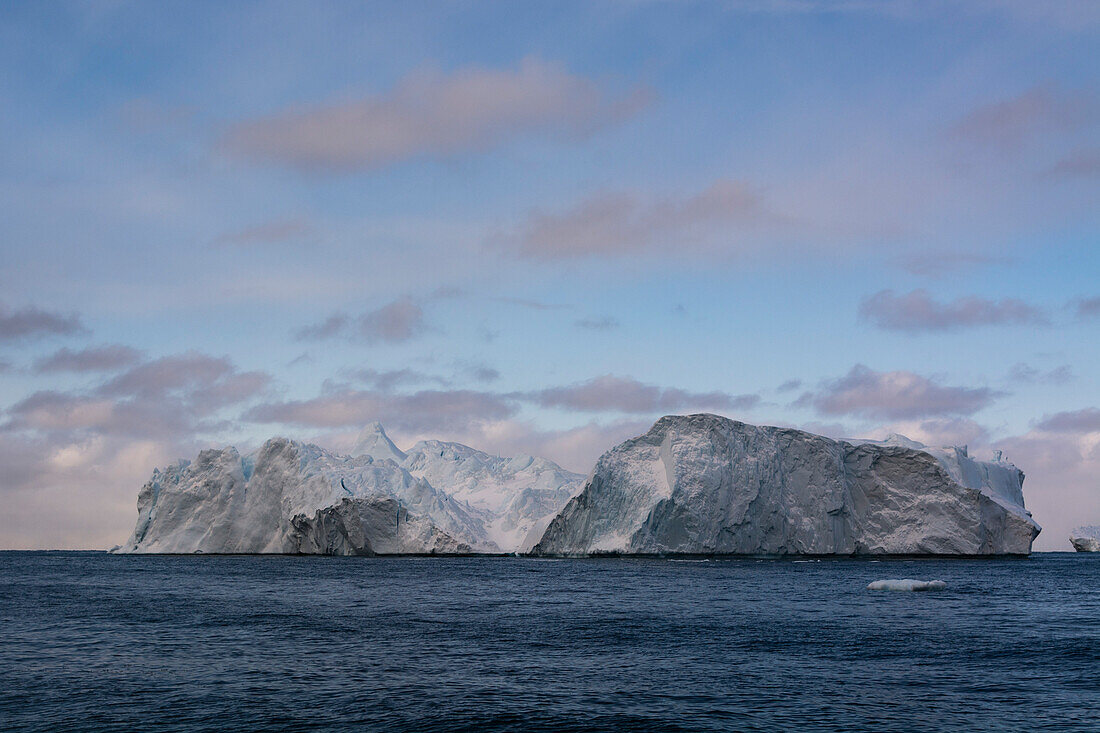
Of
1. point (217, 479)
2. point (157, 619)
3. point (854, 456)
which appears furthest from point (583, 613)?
point (217, 479)

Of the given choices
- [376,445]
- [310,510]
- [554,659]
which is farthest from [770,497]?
[376,445]

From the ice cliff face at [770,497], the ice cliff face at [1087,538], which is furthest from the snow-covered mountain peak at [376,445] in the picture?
the ice cliff face at [1087,538]

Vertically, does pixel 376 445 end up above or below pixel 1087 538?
above

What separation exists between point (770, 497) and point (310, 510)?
37277 mm

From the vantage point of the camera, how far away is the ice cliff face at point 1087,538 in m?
116

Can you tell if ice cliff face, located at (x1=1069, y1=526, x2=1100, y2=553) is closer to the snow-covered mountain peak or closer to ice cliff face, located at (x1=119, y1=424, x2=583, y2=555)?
ice cliff face, located at (x1=119, y1=424, x2=583, y2=555)

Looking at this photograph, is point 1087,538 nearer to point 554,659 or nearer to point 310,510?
point 310,510

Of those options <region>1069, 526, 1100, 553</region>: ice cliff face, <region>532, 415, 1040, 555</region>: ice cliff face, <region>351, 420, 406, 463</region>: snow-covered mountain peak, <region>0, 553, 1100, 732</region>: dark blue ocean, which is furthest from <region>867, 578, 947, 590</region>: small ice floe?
<region>1069, 526, 1100, 553</region>: ice cliff face

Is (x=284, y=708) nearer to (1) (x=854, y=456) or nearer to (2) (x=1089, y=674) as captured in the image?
(2) (x=1089, y=674)

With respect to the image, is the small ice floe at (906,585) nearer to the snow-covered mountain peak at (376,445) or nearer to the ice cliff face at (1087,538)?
the snow-covered mountain peak at (376,445)

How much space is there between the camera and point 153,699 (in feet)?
58.0

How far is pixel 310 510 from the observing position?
254ft

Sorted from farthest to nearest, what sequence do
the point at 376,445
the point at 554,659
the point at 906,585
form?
the point at 376,445 < the point at 906,585 < the point at 554,659

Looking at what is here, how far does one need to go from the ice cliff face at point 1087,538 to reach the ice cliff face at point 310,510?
70.5 metres
